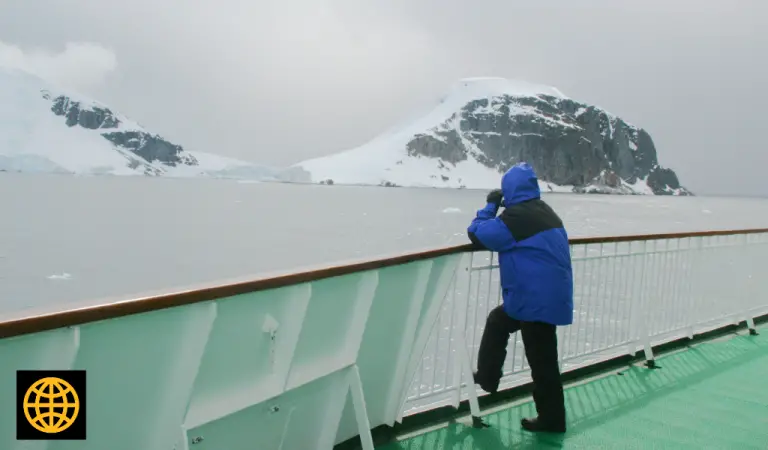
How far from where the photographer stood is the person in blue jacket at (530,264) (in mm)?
3408

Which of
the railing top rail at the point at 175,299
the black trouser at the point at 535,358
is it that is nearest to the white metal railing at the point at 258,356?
the railing top rail at the point at 175,299

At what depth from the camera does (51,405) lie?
1885mm

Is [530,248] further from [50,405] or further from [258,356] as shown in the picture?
[50,405]

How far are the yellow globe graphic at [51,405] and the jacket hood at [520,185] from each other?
7.83 feet

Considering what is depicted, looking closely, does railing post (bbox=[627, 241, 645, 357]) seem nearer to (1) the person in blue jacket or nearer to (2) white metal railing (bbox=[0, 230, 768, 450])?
(2) white metal railing (bbox=[0, 230, 768, 450])

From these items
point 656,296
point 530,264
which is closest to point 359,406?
point 530,264

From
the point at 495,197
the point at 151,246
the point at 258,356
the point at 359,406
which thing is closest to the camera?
the point at 258,356

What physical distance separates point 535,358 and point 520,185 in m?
1.10

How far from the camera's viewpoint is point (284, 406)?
9.21 feet

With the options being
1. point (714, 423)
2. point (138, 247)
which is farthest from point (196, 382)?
point (138, 247)

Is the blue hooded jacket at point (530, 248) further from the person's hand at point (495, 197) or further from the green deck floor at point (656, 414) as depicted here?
the green deck floor at point (656, 414)

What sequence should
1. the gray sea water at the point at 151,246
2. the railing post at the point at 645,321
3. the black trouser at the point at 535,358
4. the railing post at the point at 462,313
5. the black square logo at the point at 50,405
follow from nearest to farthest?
the black square logo at the point at 50,405, the black trouser at the point at 535,358, the railing post at the point at 462,313, the railing post at the point at 645,321, the gray sea water at the point at 151,246

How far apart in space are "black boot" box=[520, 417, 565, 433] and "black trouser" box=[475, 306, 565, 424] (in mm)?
21

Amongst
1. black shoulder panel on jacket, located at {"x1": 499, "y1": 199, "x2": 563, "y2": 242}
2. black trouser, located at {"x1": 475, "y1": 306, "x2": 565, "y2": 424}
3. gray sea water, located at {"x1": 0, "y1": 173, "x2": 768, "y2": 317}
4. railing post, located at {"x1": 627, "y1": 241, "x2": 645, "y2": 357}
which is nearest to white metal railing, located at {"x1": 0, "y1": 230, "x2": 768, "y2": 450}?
black trouser, located at {"x1": 475, "y1": 306, "x2": 565, "y2": 424}
